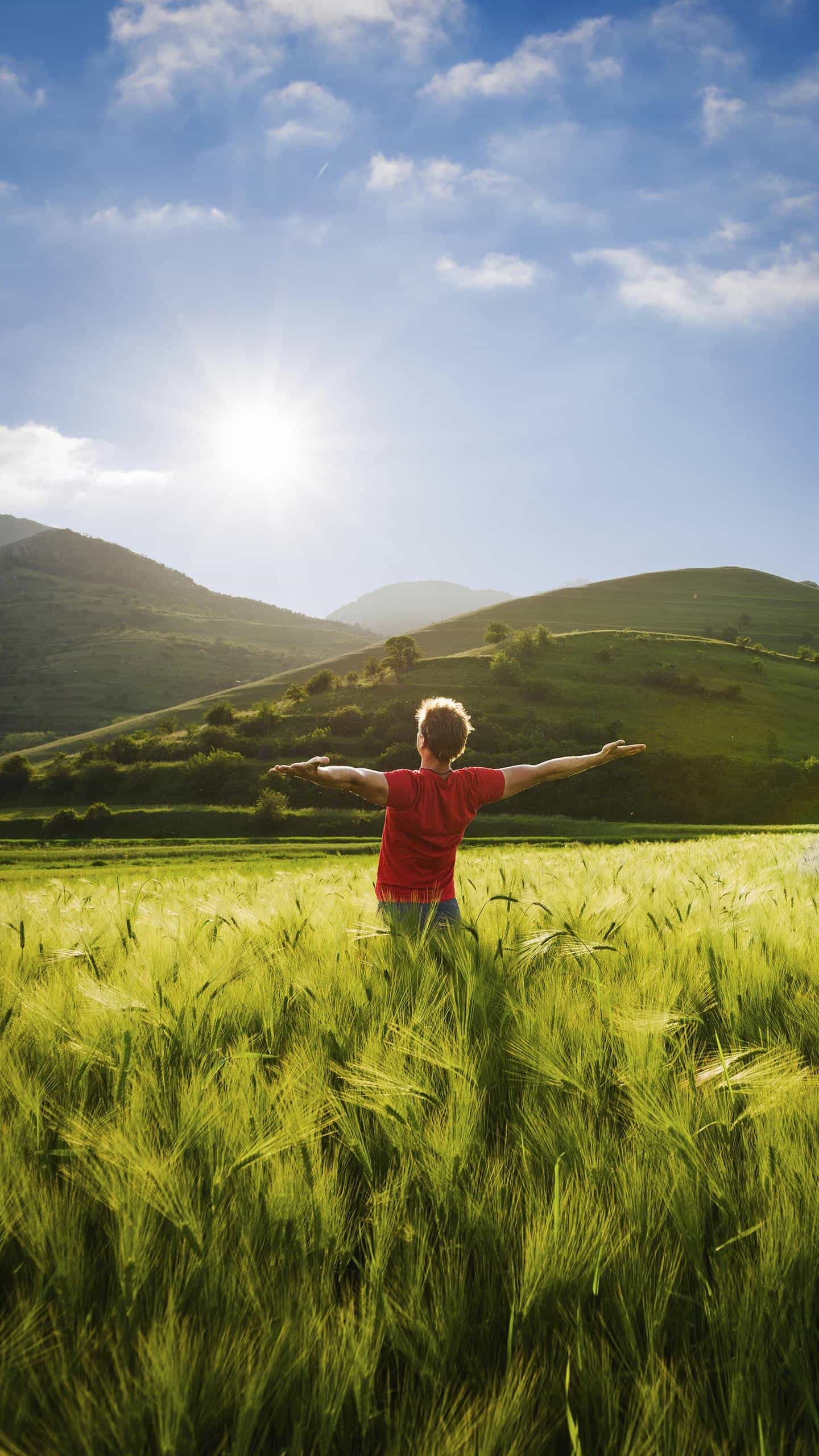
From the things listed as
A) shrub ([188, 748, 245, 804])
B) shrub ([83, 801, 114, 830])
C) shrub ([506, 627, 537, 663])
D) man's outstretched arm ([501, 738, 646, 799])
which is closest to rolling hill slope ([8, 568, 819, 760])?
shrub ([506, 627, 537, 663])

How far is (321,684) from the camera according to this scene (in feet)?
319

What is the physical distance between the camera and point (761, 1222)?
3.85ft

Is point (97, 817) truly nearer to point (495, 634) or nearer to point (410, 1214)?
point (410, 1214)

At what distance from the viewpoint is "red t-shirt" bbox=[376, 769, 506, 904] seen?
4621 millimetres

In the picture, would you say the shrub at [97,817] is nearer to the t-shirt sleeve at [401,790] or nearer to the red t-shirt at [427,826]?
the red t-shirt at [427,826]

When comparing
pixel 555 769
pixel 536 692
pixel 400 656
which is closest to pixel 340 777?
pixel 555 769

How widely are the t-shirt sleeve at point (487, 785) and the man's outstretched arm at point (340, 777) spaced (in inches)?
33.2

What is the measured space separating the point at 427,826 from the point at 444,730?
68 centimetres

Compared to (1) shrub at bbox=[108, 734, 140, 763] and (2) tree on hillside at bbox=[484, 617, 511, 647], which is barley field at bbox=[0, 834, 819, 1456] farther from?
(2) tree on hillside at bbox=[484, 617, 511, 647]

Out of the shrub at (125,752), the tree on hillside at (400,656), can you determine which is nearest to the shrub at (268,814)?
the shrub at (125,752)

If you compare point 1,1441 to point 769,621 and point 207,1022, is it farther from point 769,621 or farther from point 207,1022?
point 769,621

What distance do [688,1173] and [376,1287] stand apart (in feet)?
2.17

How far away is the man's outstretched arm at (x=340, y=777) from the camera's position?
12.4ft

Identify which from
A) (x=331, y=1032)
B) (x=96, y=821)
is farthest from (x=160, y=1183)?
(x=96, y=821)
